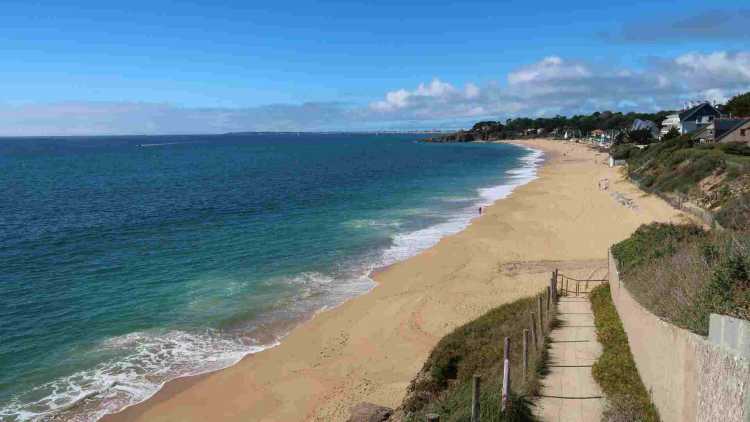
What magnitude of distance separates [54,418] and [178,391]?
333cm

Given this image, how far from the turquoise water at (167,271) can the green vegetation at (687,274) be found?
1275cm

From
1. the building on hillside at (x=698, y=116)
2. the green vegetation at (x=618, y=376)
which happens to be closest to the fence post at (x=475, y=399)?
the green vegetation at (x=618, y=376)

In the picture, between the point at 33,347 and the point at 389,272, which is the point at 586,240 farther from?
the point at 33,347

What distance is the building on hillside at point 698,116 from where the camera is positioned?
87.4 meters

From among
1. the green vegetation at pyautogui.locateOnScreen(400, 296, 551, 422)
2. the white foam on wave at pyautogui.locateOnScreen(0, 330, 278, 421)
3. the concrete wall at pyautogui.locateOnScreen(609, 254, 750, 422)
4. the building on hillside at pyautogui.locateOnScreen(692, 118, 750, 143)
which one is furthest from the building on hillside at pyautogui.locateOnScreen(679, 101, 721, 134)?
the white foam on wave at pyautogui.locateOnScreen(0, 330, 278, 421)

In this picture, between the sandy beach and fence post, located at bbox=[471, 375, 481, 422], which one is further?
the sandy beach

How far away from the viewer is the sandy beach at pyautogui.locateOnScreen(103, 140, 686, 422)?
15.6m

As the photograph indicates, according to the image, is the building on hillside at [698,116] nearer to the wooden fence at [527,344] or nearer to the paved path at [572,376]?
the wooden fence at [527,344]

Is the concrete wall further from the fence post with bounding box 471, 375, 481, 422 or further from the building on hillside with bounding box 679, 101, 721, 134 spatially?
the building on hillside with bounding box 679, 101, 721, 134

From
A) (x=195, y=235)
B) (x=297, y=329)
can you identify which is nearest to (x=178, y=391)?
(x=297, y=329)

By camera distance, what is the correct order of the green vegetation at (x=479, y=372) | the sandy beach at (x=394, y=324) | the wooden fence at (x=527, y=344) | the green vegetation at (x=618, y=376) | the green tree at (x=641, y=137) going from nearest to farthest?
the wooden fence at (x=527, y=344), the green vegetation at (x=618, y=376), the green vegetation at (x=479, y=372), the sandy beach at (x=394, y=324), the green tree at (x=641, y=137)

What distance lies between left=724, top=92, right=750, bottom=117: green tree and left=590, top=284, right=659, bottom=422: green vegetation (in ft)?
292

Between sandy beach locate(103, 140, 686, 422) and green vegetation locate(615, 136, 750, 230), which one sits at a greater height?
green vegetation locate(615, 136, 750, 230)

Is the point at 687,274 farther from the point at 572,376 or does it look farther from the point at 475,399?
the point at 475,399
